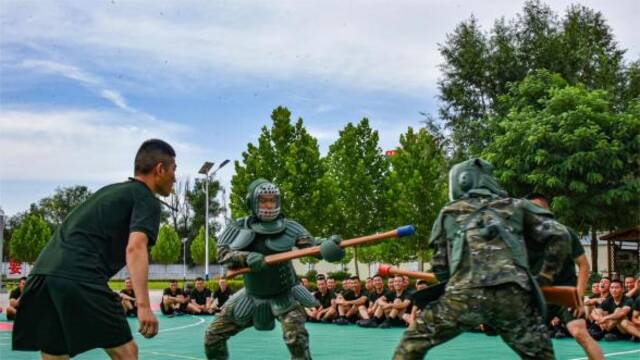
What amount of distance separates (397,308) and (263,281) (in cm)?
1023

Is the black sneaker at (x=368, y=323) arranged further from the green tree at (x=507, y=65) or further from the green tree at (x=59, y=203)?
the green tree at (x=59, y=203)

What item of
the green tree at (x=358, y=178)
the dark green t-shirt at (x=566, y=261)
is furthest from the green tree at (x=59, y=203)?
the dark green t-shirt at (x=566, y=261)

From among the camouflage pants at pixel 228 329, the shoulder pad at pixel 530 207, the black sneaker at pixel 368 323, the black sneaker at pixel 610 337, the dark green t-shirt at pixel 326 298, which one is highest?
the shoulder pad at pixel 530 207

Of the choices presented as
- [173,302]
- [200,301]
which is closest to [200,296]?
[200,301]

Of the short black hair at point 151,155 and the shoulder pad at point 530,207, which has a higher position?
the short black hair at point 151,155

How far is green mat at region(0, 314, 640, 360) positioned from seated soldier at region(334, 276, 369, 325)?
1.95 meters

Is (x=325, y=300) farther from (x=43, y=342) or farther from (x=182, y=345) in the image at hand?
(x=43, y=342)

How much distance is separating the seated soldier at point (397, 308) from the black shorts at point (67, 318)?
42.7 feet

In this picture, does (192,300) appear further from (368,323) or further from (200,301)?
(368,323)

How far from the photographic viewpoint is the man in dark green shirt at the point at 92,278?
14.6 ft

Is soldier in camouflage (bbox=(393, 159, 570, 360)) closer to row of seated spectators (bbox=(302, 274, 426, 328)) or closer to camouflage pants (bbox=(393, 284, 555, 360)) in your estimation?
camouflage pants (bbox=(393, 284, 555, 360))

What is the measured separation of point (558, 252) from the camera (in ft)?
17.4

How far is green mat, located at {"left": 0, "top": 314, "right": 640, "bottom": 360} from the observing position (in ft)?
37.0

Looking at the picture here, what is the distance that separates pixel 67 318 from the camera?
4488 millimetres
